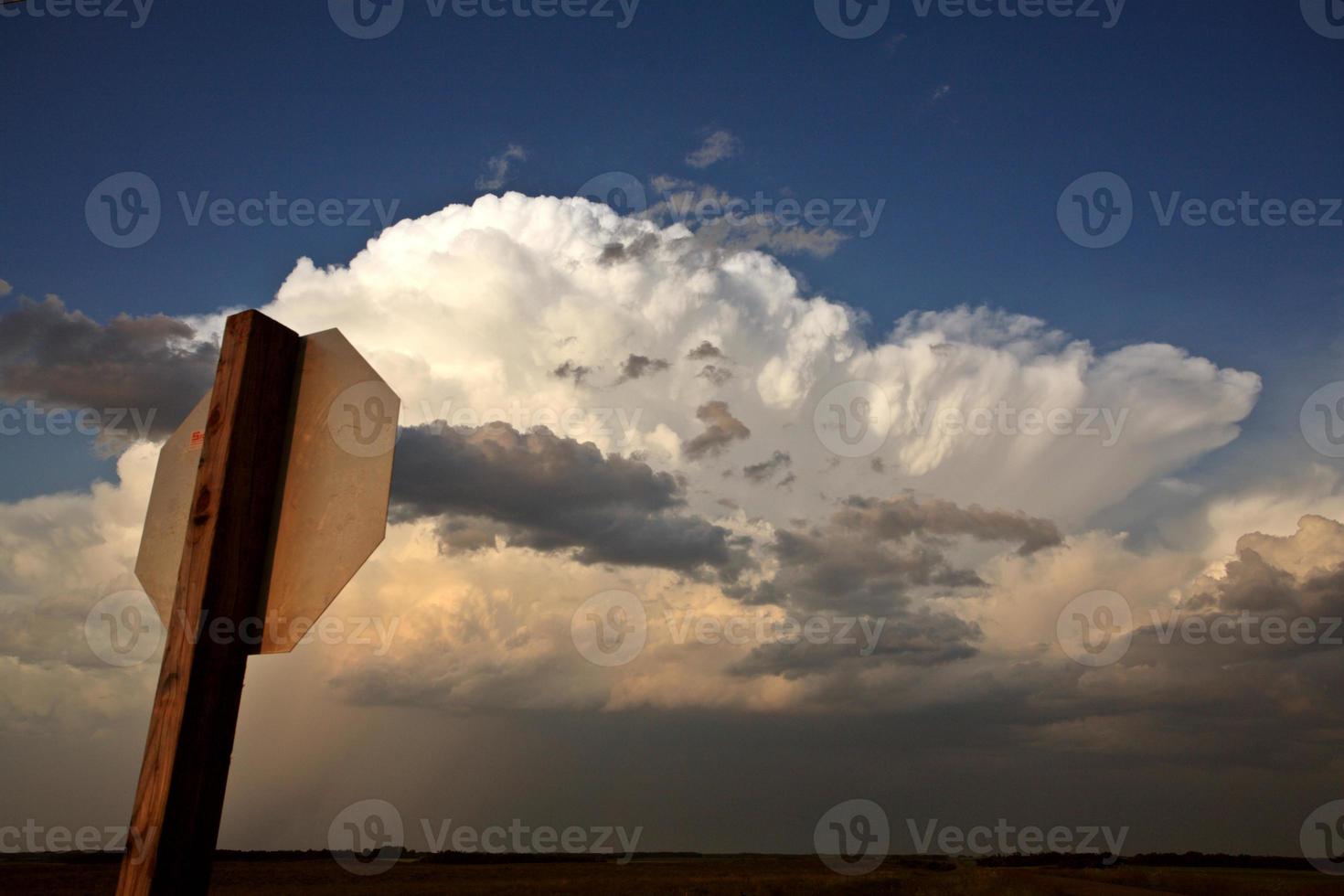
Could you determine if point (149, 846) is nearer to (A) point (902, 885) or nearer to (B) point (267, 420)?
(B) point (267, 420)

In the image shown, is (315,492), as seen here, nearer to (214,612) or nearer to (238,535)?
(238,535)

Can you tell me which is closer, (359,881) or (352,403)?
(352,403)

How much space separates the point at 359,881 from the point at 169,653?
77786mm

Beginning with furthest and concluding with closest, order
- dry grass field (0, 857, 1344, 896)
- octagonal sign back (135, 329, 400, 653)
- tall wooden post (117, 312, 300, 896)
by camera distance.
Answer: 1. dry grass field (0, 857, 1344, 896)
2. octagonal sign back (135, 329, 400, 653)
3. tall wooden post (117, 312, 300, 896)

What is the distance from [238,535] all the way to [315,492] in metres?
0.28

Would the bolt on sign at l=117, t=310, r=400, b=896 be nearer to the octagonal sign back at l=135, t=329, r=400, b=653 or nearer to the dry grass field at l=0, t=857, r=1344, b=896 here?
the octagonal sign back at l=135, t=329, r=400, b=653

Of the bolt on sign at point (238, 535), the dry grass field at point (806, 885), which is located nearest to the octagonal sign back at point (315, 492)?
the bolt on sign at point (238, 535)

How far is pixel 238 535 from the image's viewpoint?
9.82 feet

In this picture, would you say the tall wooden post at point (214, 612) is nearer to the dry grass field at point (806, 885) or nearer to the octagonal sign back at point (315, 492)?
the octagonal sign back at point (315, 492)

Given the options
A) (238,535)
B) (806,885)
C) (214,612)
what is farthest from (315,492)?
(806,885)

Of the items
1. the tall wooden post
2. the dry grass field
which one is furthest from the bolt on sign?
the dry grass field

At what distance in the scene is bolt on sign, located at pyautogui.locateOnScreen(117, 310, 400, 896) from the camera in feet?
8.82

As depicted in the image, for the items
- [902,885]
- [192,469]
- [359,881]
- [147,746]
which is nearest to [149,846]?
[147,746]

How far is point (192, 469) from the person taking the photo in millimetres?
3174
